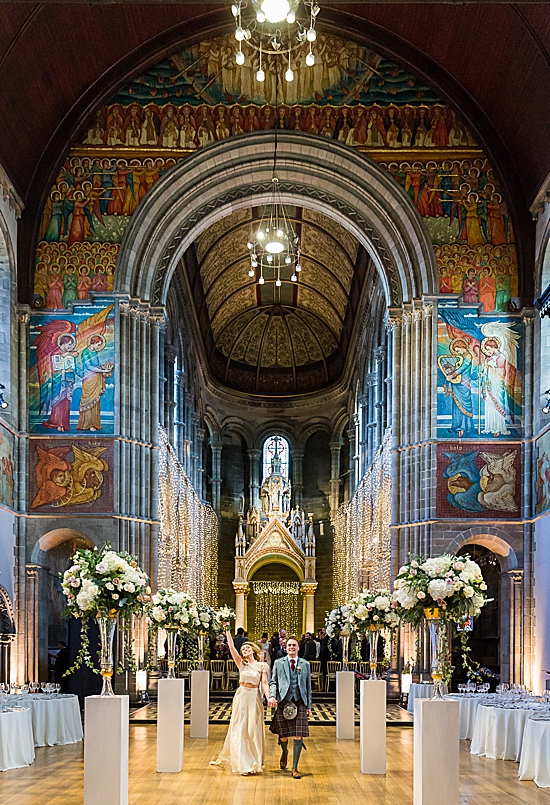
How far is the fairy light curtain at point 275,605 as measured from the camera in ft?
138

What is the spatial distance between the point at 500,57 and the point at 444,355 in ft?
22.3

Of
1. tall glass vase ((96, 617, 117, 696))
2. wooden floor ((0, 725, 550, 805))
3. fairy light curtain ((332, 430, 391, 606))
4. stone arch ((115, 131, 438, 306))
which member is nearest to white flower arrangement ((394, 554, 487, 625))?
wooden floor ((0, 725, 550, 805))

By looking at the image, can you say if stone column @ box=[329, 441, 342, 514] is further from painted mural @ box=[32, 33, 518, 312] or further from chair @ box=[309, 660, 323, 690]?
painted mural @ box=[32, 33, 518, 312]

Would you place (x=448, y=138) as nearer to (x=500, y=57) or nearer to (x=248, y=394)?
(x=500, y=57)

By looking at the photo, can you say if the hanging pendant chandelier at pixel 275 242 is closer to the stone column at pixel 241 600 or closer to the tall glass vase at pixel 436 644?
the stone column at pixel 241 600

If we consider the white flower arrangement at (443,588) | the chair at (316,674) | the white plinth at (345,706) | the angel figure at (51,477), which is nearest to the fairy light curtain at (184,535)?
the angel figure at (51,477)

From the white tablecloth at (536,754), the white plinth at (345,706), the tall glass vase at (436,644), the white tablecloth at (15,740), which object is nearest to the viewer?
the tall glass vase at (436,644)

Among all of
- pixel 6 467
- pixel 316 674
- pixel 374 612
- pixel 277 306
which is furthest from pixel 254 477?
pixel 374 612

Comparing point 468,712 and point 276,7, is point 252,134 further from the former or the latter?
point 468,712

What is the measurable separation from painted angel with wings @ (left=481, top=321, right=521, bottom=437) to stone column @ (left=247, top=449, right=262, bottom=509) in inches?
853

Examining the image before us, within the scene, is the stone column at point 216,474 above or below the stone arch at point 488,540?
above

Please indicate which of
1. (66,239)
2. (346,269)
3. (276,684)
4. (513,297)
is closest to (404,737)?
(276,684)

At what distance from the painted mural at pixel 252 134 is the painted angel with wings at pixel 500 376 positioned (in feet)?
2.25

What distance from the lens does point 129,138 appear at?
25.1 meters
